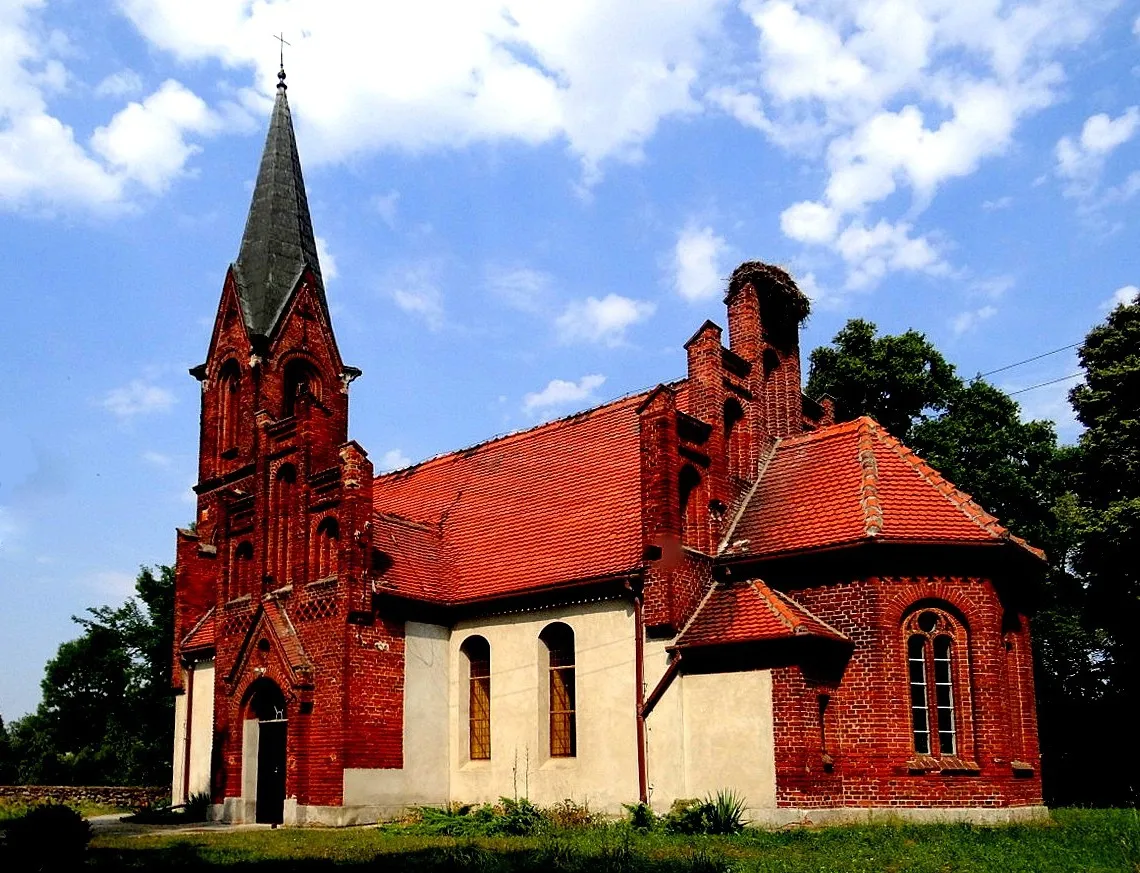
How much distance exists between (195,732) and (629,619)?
1303 centimetres

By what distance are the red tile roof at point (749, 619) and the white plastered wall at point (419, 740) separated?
21.2 feet

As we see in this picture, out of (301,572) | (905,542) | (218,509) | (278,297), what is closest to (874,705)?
(905,542)

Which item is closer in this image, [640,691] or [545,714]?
[640,691]

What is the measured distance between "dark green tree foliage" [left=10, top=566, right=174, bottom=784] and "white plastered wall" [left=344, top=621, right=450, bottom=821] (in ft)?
91.5

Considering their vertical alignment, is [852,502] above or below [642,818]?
above

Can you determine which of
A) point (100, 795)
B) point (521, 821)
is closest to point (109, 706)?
point (100, 795)

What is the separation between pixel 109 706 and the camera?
53406 mm

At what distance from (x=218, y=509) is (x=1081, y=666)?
28.2 m

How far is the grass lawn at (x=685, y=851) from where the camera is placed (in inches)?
520

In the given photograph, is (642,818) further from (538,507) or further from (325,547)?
(325,547)

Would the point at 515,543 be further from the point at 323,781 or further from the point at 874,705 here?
the point at 874,705

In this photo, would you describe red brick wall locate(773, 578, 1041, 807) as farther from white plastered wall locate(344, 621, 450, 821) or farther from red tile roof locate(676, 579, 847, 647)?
white plastered wall locate(344, 621, 450, 821)

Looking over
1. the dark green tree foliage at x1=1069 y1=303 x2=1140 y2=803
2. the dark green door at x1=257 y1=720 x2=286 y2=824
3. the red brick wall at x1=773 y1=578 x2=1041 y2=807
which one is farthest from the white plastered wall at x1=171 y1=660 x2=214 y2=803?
the dark green tree foliage at x1=1069 y1=303 x2=1140 y2=803

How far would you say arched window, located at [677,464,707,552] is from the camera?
21938mm
